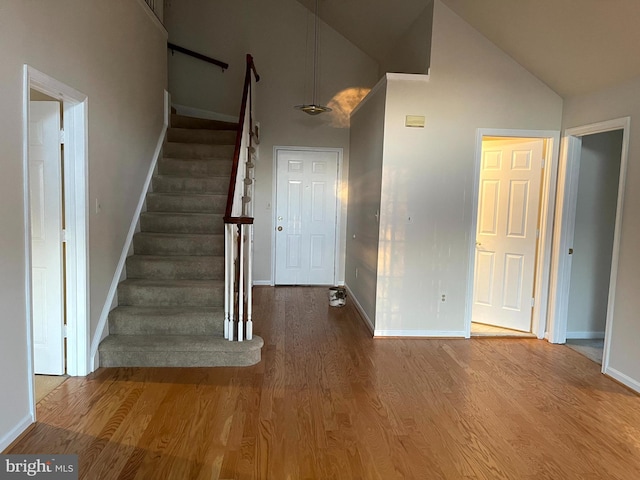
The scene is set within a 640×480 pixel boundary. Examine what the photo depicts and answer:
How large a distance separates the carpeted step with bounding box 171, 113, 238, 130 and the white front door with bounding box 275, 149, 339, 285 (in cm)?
93

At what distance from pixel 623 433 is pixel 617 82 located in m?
2.64

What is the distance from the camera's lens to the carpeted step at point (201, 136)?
209 inches

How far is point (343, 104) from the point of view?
6.49 m

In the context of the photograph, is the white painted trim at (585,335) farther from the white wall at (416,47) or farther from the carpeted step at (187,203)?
the carpeted step at (187,203)

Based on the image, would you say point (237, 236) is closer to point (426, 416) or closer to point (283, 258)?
point (426, 416)

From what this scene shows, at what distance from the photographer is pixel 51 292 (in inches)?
122

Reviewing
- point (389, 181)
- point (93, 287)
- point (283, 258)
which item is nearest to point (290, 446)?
point (93, 287)

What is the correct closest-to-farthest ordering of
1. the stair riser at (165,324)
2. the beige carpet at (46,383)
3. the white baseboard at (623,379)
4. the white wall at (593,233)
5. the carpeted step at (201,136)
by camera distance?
the beige carpet at (46,383)
the white baseboard at (623,379)
the stair riser at (165,324)
the white wall at (593,233)
the carpeted step at (201,136)

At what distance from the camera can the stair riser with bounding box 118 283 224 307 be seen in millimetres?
3799

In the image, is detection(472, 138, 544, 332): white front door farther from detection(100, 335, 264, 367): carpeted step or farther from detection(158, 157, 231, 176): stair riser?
detection(158, 157, 231, 176): stair riser

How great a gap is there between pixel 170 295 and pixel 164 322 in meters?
0.29

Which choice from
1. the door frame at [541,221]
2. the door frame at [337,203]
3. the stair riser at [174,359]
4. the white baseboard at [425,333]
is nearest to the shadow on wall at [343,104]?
the door frame at [337,203]

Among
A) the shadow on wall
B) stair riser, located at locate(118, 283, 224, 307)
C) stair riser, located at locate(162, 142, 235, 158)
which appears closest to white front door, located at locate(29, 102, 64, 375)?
stair riser, located at locate(118, 283, 224, 307)

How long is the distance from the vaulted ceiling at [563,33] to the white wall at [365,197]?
1.01m
